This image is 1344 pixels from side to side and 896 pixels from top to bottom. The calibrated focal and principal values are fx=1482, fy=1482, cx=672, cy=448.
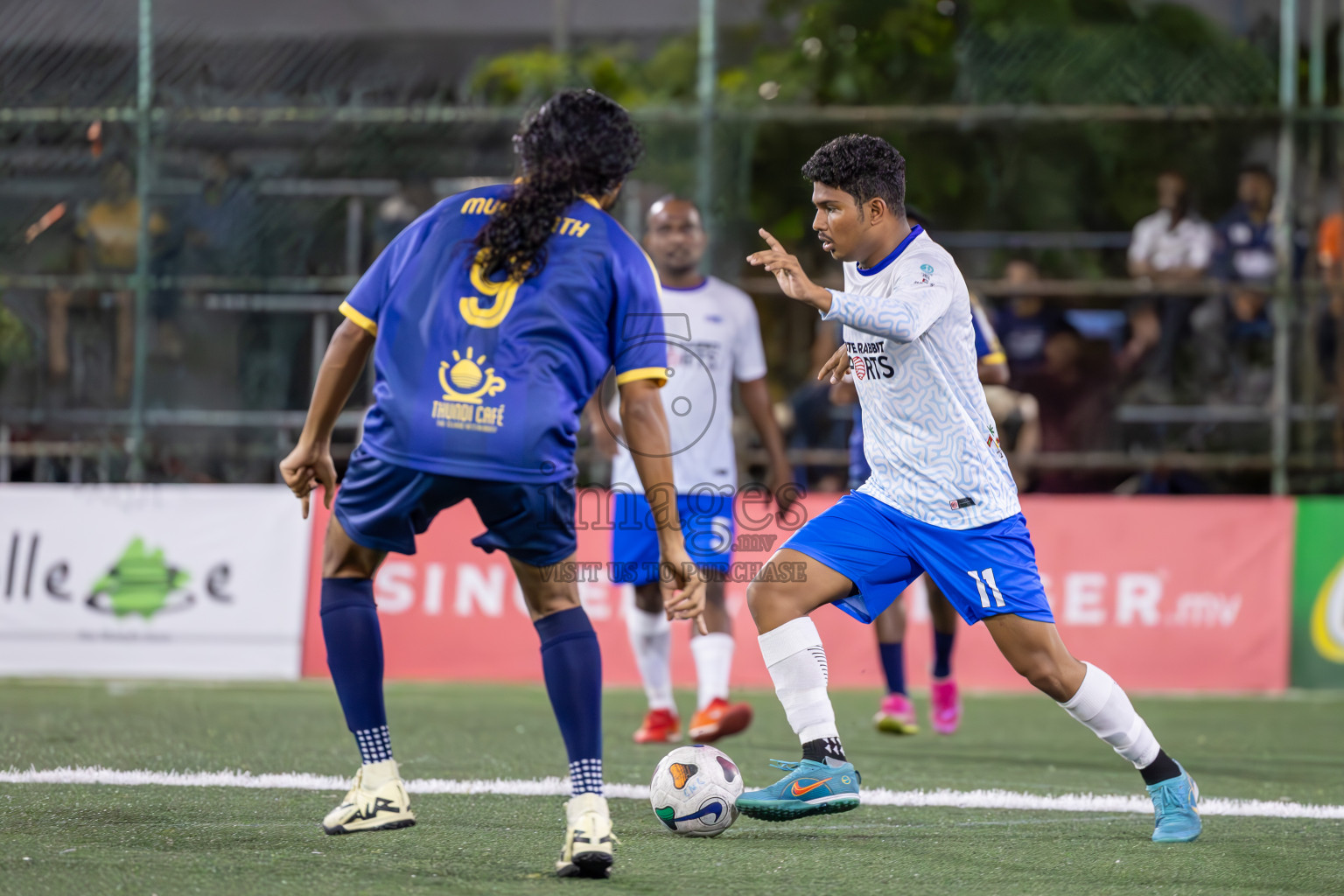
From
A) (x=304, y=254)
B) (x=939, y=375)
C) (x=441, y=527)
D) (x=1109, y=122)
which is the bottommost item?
(x=441, y=527)

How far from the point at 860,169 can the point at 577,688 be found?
5.73 ft

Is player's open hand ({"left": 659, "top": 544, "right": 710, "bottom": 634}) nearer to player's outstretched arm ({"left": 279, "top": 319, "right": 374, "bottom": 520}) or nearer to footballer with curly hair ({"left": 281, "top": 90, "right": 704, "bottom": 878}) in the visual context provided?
footballer with curly hair ({"left": 281, "top": 90, "right": 704, "bottom": 878})

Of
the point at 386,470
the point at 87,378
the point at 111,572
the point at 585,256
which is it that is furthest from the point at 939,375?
the point at 87,378

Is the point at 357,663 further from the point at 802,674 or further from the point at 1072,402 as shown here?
the point at 1072,402

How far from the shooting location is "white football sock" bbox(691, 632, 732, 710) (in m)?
6.38

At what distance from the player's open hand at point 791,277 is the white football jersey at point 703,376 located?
2663 mm

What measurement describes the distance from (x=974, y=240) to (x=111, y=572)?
6.44 meters

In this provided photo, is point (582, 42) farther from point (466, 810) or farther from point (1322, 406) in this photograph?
point (466, 810)

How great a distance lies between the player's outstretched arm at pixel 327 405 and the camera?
3.71 metres

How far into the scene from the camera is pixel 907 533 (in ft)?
14.2

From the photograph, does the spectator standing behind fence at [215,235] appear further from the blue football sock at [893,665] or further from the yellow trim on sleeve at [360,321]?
the yellow trim on sleeve at [360,321]

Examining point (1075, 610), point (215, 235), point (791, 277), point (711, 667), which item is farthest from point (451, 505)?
point (215, 235)

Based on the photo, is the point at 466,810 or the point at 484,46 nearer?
the point at 466,810

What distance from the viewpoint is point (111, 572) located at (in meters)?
9.30
